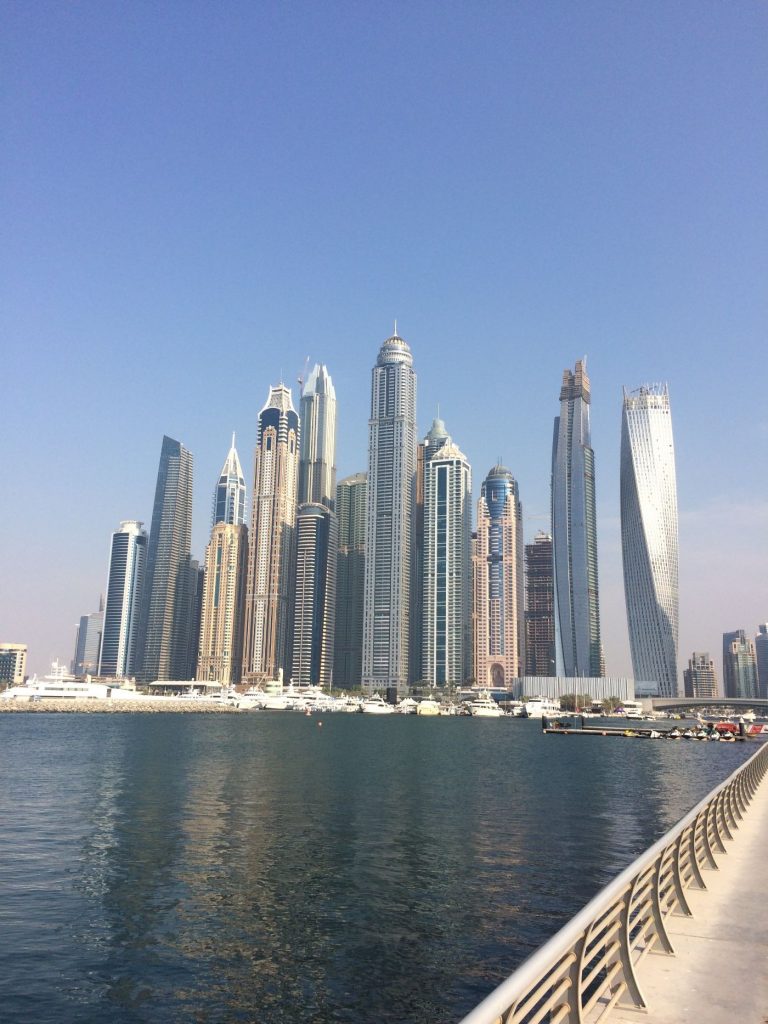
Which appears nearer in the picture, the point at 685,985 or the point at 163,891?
the point at 685,985

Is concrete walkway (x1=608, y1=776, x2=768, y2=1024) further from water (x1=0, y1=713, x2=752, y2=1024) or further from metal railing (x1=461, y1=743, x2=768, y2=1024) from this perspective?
water (x1=0, y1=713, x2=752, y2=1024)

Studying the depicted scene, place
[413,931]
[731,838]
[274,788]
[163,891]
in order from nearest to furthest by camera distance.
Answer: [731,838] → [413,931] → [163,891] → [274,788]

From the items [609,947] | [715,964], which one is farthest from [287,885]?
[715,964]

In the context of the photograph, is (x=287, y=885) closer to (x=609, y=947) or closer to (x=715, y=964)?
(x=609, y=947)

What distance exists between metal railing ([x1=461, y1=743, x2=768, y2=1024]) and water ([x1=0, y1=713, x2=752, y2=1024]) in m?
7.45

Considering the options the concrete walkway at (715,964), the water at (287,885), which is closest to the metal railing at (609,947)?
the concrete walkway at (715,964)

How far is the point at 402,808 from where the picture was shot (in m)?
51.9

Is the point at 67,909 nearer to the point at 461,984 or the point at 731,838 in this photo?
the point at 461,984

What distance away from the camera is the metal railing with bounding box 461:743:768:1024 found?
6.79 m

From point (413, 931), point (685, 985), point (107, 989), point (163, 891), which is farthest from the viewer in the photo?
point (163, 891)

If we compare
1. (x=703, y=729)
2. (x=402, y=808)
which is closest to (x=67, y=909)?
(x=402, y=808)

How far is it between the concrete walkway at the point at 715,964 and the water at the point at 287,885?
24.5 ft

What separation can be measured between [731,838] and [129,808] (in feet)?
124

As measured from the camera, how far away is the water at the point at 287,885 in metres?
20.1
